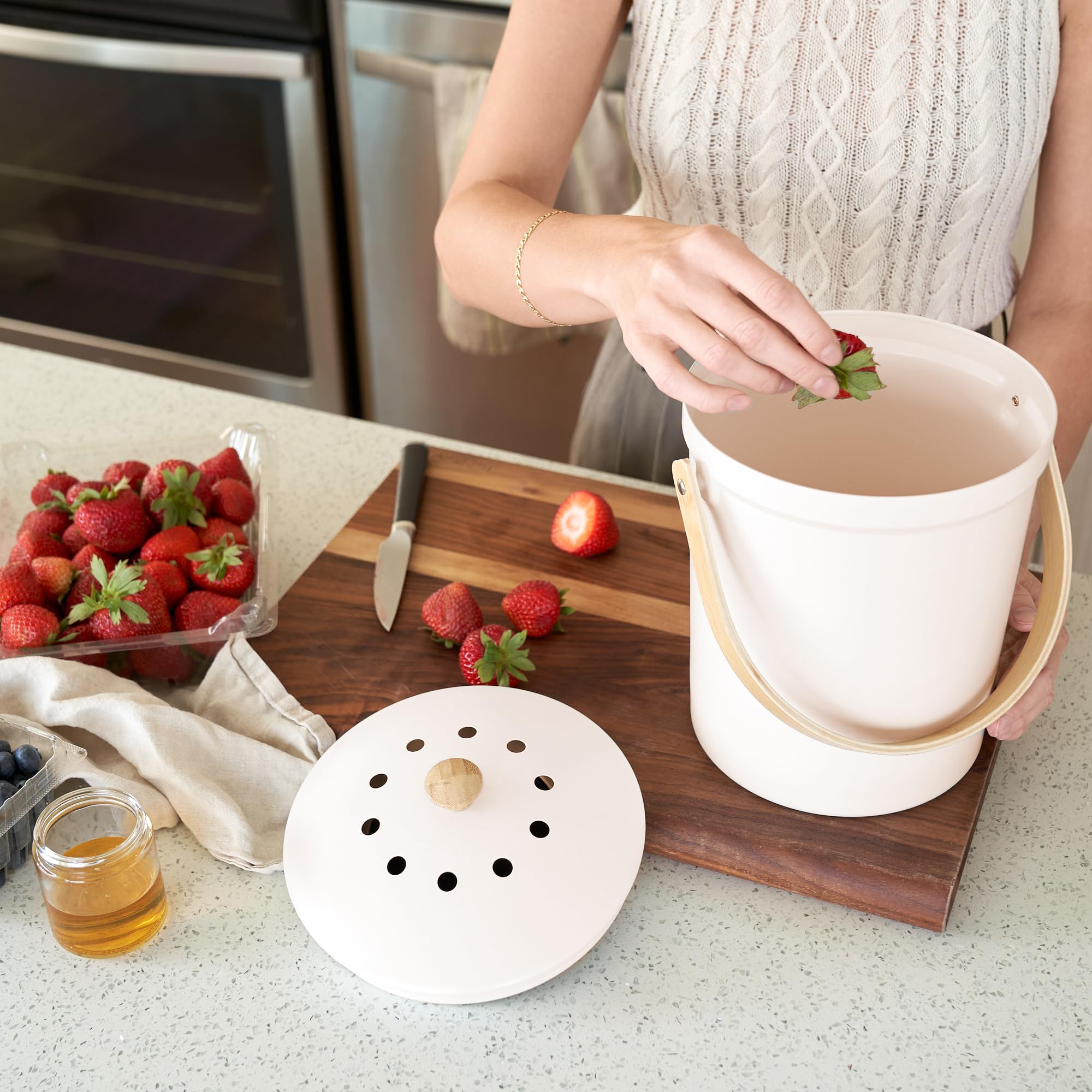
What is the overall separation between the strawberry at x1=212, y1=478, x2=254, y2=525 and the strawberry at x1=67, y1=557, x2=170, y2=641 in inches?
3.9

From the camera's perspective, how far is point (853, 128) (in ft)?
3.15

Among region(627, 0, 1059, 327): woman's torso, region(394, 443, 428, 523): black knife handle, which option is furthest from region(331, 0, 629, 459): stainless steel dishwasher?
region(394, 443, 428, 523): black knife handle

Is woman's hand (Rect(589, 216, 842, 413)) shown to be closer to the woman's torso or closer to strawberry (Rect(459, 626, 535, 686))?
strawberry (Rect(459, 626, 535, 686))

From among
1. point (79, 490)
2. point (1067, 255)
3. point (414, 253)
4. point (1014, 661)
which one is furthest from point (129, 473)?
point (414, 253)

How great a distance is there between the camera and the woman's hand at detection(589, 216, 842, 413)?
555 millimetres

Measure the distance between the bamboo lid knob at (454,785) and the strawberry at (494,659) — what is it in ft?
0.43

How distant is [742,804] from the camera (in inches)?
26.5

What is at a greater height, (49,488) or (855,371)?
(855,371)

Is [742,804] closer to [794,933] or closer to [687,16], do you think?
[794,933]

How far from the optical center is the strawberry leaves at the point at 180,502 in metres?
0.78

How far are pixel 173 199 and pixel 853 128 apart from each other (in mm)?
1308

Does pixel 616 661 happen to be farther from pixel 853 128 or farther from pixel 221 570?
pixel 853 128

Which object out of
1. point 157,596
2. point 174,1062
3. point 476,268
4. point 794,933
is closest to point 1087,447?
point 476,268

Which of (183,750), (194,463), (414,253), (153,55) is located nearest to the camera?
(183,750)
